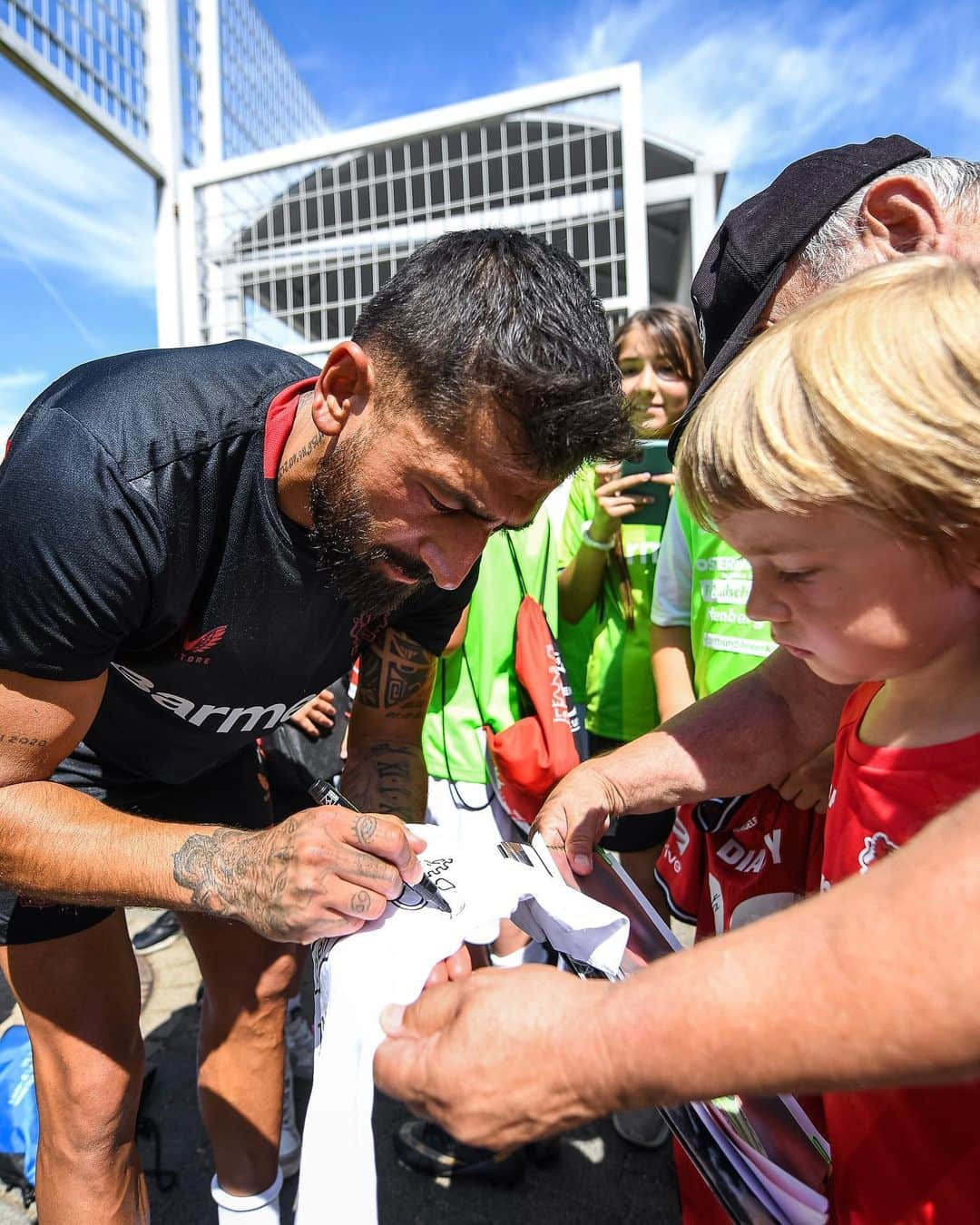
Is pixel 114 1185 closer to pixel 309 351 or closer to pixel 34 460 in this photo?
pixel 34 460

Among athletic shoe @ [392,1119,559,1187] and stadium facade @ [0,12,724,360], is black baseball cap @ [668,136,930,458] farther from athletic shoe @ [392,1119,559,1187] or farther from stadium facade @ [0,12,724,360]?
stadium facade @ [0,12,724,360]

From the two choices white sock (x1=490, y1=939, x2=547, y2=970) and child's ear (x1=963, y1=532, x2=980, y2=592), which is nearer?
child's ear (x1=963, y1=532, x2=980, y2=592)

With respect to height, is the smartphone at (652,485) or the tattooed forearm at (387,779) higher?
the smartphone at (652,485)

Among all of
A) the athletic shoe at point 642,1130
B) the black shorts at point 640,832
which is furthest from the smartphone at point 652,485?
the athletic shoe at point 642,1130

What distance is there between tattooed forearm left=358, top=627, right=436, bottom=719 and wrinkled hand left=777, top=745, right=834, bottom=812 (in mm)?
1034

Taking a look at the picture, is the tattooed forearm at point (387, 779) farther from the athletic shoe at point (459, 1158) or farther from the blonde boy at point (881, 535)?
the blonde boy at point (881, 535)

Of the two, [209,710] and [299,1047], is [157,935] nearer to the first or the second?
[299,1047]

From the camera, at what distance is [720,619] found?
2107 millimetres

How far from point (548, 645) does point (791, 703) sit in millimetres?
1254

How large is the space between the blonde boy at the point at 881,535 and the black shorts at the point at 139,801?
128 centimetres

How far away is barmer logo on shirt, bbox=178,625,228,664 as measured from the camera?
5.44 ft

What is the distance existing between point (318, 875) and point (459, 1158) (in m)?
1.72

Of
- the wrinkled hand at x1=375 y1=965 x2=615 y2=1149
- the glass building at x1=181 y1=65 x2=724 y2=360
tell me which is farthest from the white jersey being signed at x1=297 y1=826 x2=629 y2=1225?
the glass building at x1=181 y1=65 x2=724 y2=360

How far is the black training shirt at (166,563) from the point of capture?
1368 mm
